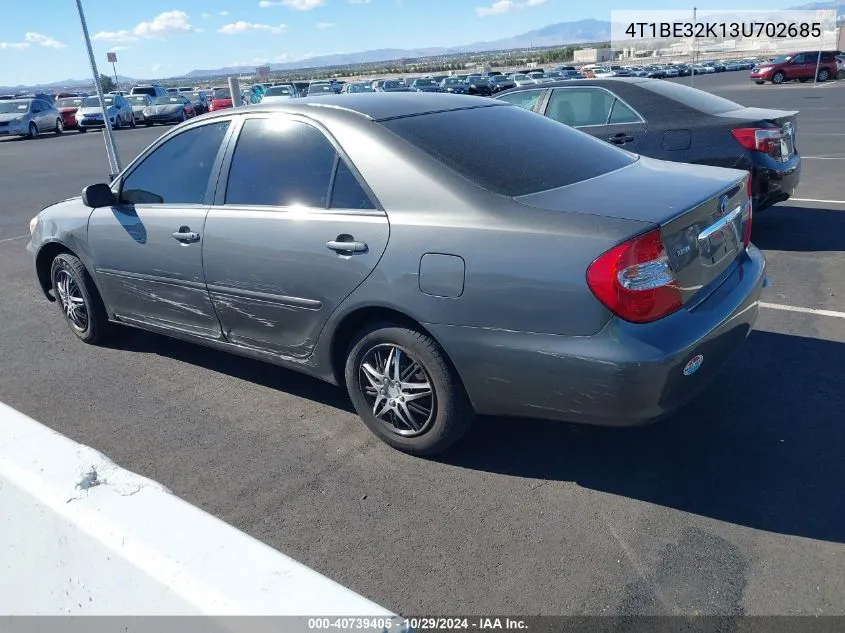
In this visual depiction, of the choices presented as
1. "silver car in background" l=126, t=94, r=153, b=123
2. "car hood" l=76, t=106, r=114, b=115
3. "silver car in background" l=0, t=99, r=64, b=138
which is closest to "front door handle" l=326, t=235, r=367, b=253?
"silver car in background" l=0, t=99, r=64, b=138

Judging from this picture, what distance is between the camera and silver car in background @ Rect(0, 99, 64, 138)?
29344 millimetres

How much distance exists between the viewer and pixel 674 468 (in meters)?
3.34

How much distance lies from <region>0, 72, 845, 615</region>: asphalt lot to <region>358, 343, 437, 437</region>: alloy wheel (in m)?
0.20

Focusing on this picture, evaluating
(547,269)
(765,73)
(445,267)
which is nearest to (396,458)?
(445,267)

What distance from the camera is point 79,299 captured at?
5.23 m

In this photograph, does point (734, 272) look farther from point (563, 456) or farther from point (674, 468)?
point (563, 456)

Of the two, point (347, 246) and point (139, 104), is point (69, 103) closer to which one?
point (139, 104)

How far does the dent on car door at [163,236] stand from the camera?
4211 millimetres

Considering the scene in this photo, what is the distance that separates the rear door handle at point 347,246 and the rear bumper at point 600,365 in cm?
53

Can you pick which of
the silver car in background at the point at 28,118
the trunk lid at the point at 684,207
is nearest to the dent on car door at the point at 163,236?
the trunk lid at the point at 684,207

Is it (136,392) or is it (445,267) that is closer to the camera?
(445,267)

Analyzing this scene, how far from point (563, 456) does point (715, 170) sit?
5.59 feet

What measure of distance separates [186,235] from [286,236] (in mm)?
822

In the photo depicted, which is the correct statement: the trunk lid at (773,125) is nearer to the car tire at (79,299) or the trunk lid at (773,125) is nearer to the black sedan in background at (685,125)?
the black sedan in background at (685,125)
